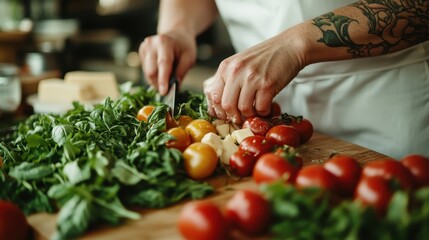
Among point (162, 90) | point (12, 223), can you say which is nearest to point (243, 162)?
point (12, 223)

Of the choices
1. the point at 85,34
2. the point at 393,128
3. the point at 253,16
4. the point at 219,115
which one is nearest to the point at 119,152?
the point at 219,115

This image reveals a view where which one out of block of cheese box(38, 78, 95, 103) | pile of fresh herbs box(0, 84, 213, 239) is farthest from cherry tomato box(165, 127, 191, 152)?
block of cheese box(38, 78, 95, 103)

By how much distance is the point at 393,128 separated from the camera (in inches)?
74.5

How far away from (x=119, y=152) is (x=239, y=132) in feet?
1.38

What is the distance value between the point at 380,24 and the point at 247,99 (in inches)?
20.9

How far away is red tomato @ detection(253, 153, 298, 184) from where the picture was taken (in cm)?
118

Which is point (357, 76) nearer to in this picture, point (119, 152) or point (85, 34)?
point (119, 152)

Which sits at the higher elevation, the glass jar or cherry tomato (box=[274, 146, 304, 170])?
the glass jar

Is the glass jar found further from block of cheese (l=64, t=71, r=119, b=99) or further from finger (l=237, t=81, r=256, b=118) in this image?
finger (l=237, t=81, r=256, b=118)

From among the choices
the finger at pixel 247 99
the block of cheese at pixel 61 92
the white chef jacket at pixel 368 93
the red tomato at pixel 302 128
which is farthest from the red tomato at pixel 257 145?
the block of cheese at pixel 61 92

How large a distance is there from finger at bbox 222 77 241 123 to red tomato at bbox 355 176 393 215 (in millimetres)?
603

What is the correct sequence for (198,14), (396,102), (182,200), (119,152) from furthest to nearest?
(198,14) → (396,102) → (119,152) → (182,200)

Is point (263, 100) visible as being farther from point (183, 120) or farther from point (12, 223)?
point (12, 223)

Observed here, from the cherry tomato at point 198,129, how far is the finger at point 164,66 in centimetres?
44
